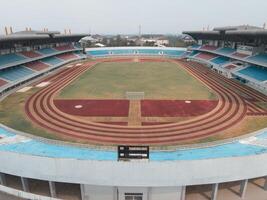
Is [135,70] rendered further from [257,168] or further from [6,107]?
[257,168]

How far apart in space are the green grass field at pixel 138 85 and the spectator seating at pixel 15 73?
10.8 metres

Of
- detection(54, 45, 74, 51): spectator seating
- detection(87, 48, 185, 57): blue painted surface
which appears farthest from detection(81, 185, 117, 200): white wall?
detection(87, 48, 185, 57): blue painted surface

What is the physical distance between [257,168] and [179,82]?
32914 mm

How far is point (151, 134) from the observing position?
25.3 m

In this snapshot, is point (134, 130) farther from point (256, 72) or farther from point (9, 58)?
point (9, 58)

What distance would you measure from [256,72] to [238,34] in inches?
392

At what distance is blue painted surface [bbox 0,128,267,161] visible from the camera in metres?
20.1

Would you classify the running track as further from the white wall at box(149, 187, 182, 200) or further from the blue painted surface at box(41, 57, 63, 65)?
the blue painted surface at box(41, 57, 63, 65)

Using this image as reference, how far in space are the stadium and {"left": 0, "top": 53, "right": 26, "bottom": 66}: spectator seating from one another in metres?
0.24

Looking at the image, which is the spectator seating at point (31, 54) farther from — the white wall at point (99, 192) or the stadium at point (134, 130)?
the white wall at point (99, 192)

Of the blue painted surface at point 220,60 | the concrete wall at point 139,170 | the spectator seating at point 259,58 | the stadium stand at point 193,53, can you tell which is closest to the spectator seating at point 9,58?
the concrete wall at point 139,170

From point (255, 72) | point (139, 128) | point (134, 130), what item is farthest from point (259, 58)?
point (134, 130)

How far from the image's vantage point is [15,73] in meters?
48.5

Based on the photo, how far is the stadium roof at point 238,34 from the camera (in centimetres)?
4472
